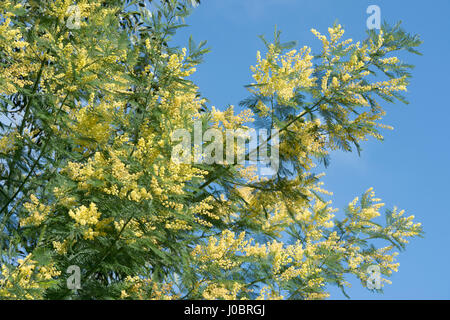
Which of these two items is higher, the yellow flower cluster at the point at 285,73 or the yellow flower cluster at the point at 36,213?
the yellow flower cluster at the point at 285,73

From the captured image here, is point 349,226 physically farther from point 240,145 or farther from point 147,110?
point 147,110

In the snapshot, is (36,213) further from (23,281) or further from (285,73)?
(285,73)

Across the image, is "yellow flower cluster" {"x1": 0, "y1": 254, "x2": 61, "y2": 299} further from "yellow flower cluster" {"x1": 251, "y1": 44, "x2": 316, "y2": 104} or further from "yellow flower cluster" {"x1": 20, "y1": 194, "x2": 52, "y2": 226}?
"yellow flower cluster" {"x1": 251, "y1": 44, "x2": 316, "y2": 104}

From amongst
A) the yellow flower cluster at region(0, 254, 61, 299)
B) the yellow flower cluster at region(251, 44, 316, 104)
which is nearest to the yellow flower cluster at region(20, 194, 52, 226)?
the yellow flower cluster at region(0, 254, 61, 299)

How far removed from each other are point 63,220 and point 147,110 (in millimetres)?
1340

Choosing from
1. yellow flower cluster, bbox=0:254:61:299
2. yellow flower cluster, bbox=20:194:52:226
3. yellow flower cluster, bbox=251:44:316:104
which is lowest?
yellow flower cluster, bbox=0:254:61:299

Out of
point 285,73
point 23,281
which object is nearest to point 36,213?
point 23,281

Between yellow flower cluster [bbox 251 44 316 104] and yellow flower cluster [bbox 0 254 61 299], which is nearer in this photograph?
yellow flower cluster [bbox 0 254 61 299]

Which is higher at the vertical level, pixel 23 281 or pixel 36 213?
pixel 36 213

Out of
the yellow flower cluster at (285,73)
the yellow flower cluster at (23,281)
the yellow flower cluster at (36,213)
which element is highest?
the yellow flower cluster at (285,73)

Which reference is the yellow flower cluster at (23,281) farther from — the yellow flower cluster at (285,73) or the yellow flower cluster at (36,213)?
the yellow flower cluster at (285,73)

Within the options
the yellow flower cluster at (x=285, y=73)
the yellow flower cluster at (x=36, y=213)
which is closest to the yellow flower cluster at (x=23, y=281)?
the yellow flower cluster at (x=36, y=213)

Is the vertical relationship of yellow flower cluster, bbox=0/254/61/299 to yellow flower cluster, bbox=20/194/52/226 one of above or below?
below

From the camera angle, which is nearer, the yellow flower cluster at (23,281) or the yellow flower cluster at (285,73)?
the yellow flower cluster at (23,281)
